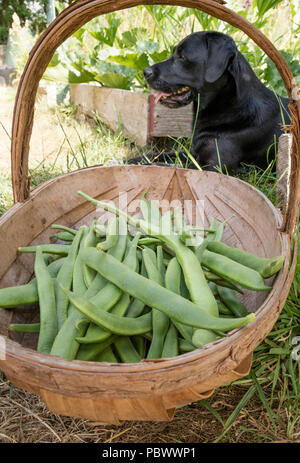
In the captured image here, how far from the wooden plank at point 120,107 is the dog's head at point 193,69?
2.15ft

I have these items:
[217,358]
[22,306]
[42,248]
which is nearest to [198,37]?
[42,248]

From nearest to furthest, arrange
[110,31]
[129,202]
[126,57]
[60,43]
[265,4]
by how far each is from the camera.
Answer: [60,43] → [129,202] → [265,4] → [126,57] → [110,31]

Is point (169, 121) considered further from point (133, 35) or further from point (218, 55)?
point (133, 35)

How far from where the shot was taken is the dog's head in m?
1.95

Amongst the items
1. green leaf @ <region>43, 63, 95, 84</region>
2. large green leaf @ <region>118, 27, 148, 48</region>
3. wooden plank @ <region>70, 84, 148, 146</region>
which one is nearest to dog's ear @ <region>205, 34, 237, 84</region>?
wooden plank @ <region>70, 84, 148, 146</region>

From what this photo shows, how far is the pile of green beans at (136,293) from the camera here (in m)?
0.84

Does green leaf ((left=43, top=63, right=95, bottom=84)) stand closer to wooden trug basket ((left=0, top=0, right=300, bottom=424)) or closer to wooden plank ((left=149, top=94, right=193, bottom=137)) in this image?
wooden plank ((left=149, top=94, right=193, bottom=137))

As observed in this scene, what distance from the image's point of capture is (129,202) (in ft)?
5.00

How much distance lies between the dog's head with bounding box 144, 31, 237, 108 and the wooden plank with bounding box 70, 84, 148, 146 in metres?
0.65

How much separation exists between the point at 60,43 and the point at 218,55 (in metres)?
1.01

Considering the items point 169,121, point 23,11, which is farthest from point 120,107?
point 23,11

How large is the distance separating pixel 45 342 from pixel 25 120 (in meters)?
0.61
